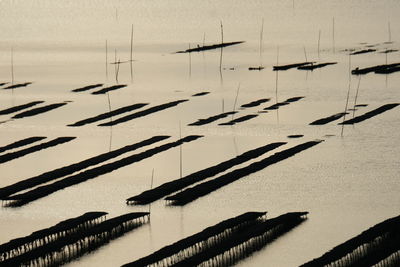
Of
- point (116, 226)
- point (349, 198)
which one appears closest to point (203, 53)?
point (349, 198)

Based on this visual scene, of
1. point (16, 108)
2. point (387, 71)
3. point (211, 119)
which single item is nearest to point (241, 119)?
point (211, 119)

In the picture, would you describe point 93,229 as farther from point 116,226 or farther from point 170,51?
point 170,51

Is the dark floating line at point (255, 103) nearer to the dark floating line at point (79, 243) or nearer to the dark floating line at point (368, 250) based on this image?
the dark floating line at point (79, 243)

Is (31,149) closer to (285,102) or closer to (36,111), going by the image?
(36,111)

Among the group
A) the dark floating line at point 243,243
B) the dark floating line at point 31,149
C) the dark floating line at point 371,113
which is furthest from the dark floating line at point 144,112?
the dark floating line at point 243,243

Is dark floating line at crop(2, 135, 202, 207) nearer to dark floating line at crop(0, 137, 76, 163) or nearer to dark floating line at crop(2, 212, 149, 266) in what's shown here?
dark floating line at crop(0, 137, 76, 163)

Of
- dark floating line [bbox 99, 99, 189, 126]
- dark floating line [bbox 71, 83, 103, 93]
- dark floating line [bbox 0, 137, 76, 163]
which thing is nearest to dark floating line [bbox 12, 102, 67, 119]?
dark floating line [bbox 99, 99, 189, 126]
